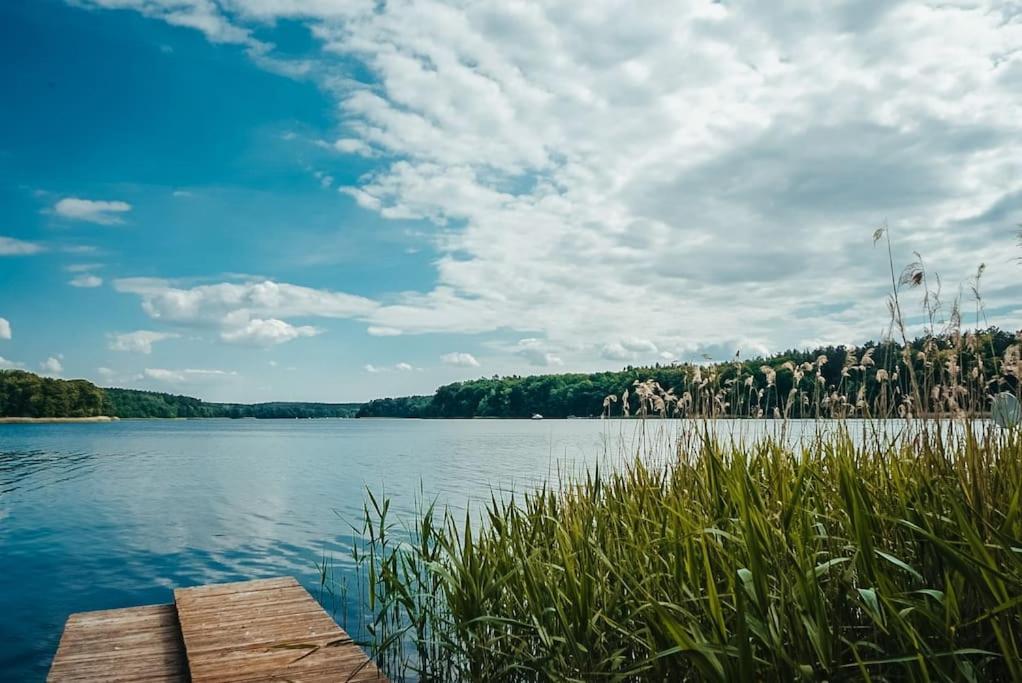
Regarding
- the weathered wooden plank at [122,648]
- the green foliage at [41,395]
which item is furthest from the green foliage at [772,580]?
the green foliage at [41,395]

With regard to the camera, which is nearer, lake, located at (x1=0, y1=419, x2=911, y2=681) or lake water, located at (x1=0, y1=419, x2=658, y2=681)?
lake, located at (x1=0, y1=419, x2=911, y2=681)

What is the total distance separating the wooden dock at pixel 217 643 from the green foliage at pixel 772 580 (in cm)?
75

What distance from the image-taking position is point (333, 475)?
28.8m

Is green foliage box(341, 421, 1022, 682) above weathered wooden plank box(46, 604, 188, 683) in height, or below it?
above

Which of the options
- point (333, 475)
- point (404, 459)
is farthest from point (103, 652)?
point (404, 459)

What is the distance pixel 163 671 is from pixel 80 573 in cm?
968

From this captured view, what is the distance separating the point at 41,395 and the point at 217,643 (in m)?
107

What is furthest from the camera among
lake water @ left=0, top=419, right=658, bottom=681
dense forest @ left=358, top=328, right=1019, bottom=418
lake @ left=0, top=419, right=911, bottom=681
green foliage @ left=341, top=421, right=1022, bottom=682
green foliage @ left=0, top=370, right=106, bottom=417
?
green foliage @ left=0, top=370, right=106, bottom=417

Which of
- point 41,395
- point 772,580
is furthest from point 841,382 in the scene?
point 41,395

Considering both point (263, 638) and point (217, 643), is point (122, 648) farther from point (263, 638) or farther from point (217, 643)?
point (263, 638)

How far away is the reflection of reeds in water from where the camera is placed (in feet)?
8.59

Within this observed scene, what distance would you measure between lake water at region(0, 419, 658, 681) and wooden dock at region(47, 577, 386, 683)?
6.56 feet

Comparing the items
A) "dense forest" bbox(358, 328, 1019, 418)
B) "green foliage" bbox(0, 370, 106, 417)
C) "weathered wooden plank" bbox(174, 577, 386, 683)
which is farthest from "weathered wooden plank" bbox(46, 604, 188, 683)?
"green foliage" bbox(0, 370, 106, 417)

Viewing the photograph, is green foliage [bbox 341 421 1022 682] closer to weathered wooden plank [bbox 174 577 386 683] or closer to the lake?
weathered wooden plank [bbox 174 577 386 683]
